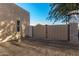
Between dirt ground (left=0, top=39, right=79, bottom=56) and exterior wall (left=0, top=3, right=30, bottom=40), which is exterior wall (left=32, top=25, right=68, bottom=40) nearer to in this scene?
exterior wall (left=0, top=3, right=30, bottom=40)

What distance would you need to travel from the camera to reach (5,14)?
13.2 metres

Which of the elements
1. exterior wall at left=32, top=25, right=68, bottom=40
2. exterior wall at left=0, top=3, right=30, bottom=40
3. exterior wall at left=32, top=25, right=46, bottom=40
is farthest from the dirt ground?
exterior wall at left=32, top=25, right=46, bottom=40

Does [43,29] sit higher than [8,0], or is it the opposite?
[8,0]

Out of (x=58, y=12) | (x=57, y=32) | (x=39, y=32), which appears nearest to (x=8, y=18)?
(x=39, y=32)

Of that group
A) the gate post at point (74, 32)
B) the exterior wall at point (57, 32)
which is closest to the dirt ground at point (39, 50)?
the gate post at point (74, 32)

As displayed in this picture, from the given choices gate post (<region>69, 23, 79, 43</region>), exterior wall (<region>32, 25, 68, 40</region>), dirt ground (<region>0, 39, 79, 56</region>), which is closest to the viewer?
dirt ground (<region>0, 39, 79, 56</region>)

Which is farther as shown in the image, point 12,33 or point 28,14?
point 28,14

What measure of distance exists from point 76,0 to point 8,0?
3.22 m

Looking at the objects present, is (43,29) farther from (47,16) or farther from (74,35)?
(74,35)

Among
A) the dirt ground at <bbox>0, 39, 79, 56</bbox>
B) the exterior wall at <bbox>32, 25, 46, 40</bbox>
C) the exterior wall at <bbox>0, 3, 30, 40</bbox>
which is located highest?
the exterior wall at <bbox>0, 3, 30, 40</bbox>

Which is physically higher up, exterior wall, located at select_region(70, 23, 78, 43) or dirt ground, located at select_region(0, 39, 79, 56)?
exterior wall, located at select_region(70, 23, 78, 43)

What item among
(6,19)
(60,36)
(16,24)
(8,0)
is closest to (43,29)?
(60,36)

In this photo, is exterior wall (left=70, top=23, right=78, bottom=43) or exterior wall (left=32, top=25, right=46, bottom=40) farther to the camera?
exterior wall (left=32, top=25, right=46, bottom=40)

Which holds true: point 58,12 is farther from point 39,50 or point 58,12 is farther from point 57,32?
point 39,50
